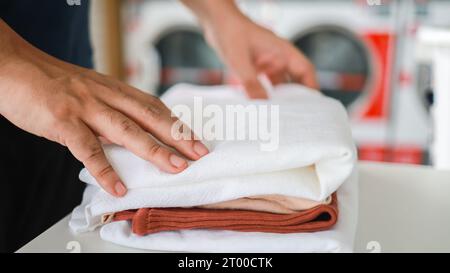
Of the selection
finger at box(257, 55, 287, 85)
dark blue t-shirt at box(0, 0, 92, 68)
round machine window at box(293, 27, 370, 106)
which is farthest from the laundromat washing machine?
dark blue t-shirt at box(0, 0, 92, 68)

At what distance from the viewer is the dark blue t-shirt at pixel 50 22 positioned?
0.65 m

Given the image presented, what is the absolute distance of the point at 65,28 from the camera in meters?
0.72

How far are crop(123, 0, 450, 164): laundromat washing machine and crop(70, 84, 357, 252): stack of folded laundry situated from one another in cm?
160

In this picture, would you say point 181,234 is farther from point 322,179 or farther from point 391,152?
point 391,152

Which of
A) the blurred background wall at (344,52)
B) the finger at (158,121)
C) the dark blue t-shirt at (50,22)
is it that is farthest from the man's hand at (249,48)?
the blurred background wall at (344,52)

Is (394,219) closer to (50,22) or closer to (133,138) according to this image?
(133,138)

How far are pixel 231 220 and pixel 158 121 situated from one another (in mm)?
117

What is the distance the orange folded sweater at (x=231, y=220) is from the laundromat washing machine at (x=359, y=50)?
1.62 meters

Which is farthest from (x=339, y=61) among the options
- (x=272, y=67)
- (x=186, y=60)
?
(x=272, y=67)

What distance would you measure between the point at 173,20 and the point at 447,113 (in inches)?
56.7

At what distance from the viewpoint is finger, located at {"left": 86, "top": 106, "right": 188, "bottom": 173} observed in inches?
18.2

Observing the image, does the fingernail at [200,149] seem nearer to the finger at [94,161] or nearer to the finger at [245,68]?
the finger at [94,161]

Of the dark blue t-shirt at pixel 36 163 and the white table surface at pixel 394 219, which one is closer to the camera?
the white table surface at pixel 394 219

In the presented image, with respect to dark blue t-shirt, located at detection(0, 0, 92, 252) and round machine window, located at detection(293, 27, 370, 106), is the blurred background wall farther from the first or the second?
dark blue t-shirt, located at detection(0, 0, 92, 252)
